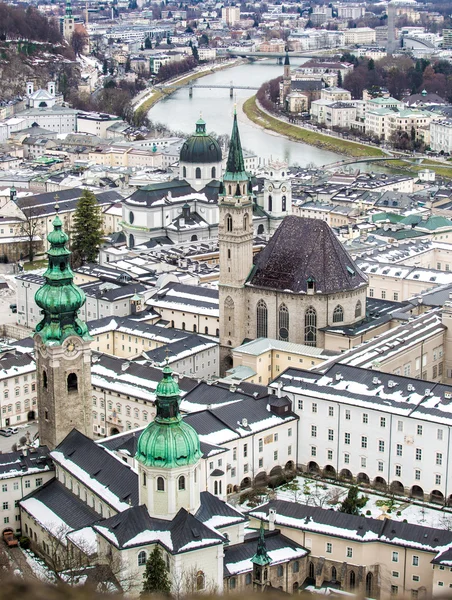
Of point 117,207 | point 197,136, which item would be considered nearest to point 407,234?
point 197,136

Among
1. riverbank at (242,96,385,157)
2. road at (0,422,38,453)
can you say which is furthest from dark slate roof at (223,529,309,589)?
riverbank at (242,96,385,157)

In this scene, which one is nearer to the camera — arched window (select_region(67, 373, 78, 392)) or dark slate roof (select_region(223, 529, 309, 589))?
dark slate roof (select_region(223, 529, 309, 589))

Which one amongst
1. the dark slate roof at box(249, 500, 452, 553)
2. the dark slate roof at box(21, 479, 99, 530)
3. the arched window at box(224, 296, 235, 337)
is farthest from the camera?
the arched window at box(224, 296, 235, 337)

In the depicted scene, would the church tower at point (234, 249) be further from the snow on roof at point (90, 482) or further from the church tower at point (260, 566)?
the church tower at point (260, 566)

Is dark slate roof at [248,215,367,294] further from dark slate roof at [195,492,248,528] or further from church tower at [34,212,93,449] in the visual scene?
dark slate roof at [195,492,248,528]

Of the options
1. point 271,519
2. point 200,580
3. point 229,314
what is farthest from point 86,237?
point 200,580

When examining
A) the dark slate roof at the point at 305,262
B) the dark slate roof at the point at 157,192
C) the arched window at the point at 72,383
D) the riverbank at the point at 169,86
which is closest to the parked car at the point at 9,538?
the arched window at the point at 72,383
